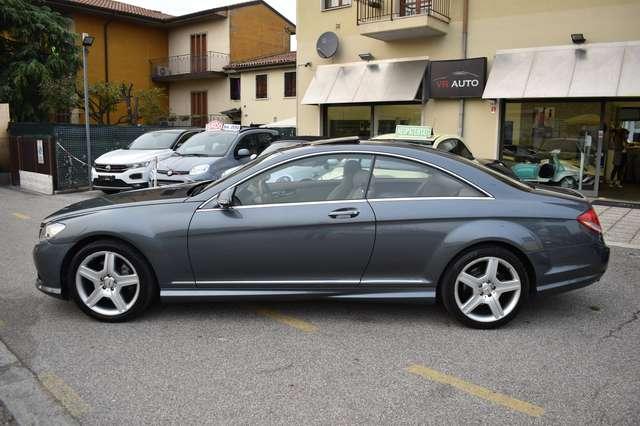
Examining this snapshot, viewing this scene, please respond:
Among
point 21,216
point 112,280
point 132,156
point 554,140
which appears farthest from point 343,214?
point 554,140

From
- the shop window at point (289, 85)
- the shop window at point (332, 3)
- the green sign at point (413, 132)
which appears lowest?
the green sign at point (413, 132)

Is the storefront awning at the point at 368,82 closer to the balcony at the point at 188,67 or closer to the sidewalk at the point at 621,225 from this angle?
the sidewalk at the point at 621,225

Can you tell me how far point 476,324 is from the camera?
15.0ft

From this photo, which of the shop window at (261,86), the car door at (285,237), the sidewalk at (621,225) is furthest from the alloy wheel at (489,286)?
the shop window at (261,86)

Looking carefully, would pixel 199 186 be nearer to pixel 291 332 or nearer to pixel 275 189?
pixel 275 189

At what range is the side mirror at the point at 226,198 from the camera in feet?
15.0

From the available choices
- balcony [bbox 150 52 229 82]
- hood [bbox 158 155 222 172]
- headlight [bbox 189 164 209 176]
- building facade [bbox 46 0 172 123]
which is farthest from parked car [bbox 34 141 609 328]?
building facade [bbox 46 0 172 123]

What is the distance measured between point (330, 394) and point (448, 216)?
178 centimetres

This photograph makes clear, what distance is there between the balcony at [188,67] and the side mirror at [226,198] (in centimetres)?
3180

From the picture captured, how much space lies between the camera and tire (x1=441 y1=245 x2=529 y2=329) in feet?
14.9

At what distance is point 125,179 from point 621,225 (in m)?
10.3

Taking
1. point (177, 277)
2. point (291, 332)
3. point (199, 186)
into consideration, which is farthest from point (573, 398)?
point (199, 186)

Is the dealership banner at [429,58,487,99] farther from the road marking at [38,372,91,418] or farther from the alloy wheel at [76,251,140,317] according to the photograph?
the road marking at [38,372,91,418]

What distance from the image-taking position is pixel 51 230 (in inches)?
187
